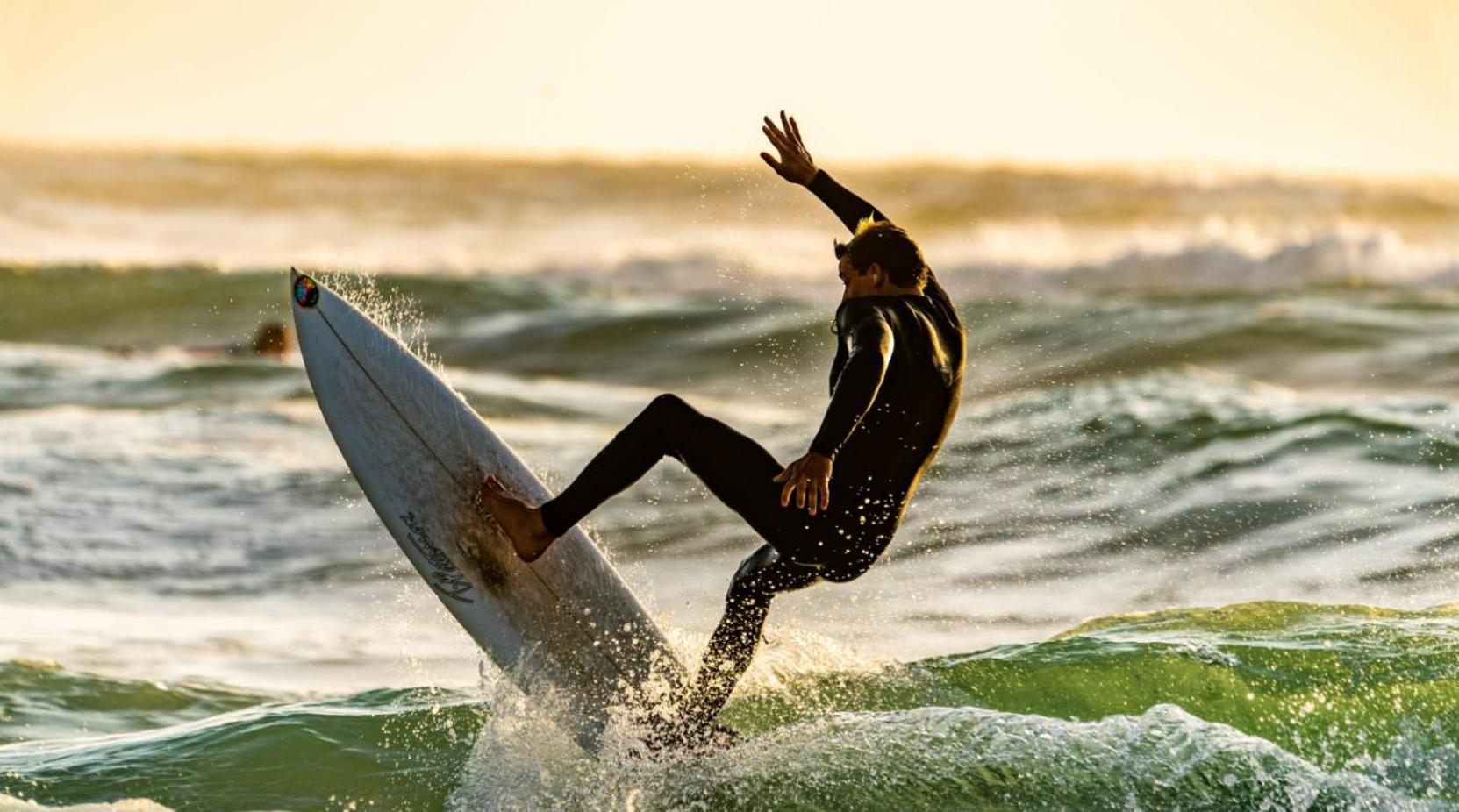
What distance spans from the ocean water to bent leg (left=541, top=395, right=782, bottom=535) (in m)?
0.92

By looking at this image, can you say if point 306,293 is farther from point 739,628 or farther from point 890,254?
point 890,254

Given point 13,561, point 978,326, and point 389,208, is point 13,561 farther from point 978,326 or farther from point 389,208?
point 389,208

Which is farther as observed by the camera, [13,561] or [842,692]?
[13,561]

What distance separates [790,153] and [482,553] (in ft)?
5.68

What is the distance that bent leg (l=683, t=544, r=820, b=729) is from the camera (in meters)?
5.20

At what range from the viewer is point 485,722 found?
19.9ft

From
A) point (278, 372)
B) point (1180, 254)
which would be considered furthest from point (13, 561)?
point (1180, 254)

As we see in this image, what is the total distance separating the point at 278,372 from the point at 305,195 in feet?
101

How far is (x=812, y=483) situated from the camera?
467 centimetres

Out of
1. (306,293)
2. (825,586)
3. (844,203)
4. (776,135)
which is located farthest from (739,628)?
(825,586)

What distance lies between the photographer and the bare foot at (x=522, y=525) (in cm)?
529

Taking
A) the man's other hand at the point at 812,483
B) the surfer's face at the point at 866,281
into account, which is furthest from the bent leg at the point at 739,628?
the surfer's face at the point at 866,281

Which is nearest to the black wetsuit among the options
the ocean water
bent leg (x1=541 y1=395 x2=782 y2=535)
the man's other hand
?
bent leg (x1=541 y1=395 x2=782 y2=535)

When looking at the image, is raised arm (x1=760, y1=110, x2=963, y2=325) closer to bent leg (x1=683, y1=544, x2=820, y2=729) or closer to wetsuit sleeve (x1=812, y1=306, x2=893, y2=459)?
wetsuit sleeve (x1=812, y1=306, x2=893, y2=459)
